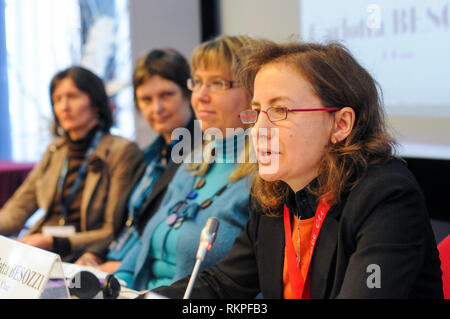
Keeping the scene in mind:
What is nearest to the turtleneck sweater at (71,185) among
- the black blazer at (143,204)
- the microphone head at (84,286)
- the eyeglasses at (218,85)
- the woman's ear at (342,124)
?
the black blazer at (143,204)

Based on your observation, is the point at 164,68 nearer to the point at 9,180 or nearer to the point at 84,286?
the point at 84,286

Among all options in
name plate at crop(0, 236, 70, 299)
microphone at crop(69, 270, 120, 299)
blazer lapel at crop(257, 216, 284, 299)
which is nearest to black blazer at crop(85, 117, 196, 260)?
microphone at crop(69, 270, 120, 299)

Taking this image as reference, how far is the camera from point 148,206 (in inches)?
100

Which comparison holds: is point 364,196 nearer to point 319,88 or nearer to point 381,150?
point 381,150

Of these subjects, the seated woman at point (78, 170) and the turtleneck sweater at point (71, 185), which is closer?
the seated woman at point (78, 170)

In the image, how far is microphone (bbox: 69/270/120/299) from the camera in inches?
62.0

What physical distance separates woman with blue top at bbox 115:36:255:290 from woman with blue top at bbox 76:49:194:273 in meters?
0.44

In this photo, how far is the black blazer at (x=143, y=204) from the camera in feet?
8.32

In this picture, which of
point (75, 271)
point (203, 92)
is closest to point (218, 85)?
point (203, 92)

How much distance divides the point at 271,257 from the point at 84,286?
1.83 feet

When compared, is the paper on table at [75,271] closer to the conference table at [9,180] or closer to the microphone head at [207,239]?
the microphone head at [207,239]

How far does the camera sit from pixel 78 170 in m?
3.29

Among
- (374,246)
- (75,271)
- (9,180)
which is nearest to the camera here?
(374,246)
